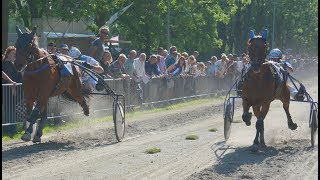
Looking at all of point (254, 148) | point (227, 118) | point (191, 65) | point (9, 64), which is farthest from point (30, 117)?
point (191, 65)

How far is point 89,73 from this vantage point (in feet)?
46.5

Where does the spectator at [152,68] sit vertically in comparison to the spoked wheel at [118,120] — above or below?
above

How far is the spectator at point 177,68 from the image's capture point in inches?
871

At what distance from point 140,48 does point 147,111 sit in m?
9.81

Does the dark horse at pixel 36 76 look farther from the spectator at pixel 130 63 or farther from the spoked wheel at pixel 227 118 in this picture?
the spectator at pixel 130 63

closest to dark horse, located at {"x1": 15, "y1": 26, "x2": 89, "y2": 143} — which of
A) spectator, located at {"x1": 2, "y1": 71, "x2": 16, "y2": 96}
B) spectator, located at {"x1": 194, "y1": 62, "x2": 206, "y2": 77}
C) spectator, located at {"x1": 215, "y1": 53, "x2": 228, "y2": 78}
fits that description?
spectator, located at {"x1": 2, "y1": 71, "x2": 16, "y2": 96}

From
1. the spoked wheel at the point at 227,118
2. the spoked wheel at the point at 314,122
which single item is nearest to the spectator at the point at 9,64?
the spoked wheel at the point at 227,118

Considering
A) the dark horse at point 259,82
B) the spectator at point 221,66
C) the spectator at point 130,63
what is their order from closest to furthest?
A: the dark horse at point 259,82 → the spectator at point 130,63 → the spectator at point 221,66

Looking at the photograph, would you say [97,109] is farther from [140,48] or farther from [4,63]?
[140,48]

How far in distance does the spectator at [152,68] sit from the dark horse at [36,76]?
7.85 metres

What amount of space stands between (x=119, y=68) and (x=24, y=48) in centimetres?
714

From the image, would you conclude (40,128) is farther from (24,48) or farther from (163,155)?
(163,155)

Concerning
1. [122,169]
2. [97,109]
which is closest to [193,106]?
[97,109]

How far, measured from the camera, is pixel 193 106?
22.3 meters
